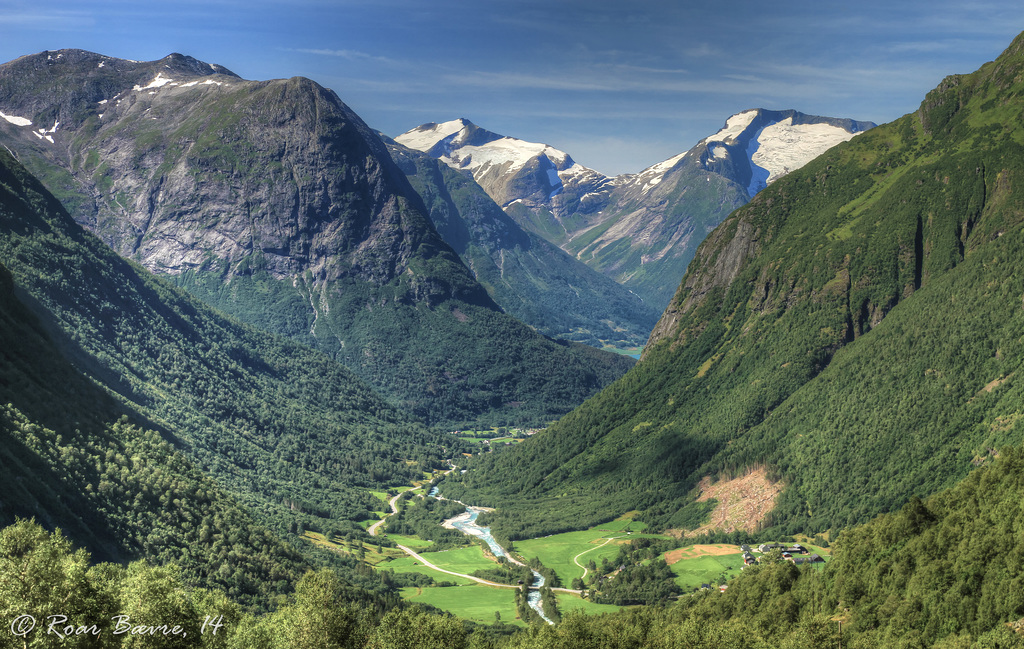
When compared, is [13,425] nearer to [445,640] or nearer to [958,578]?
[445,640]

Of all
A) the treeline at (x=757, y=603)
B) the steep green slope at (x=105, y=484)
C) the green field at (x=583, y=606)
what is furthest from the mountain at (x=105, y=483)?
the green field at (x=583, y=606)

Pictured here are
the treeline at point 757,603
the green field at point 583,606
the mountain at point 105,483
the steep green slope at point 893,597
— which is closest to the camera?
the treeline at point 757,603

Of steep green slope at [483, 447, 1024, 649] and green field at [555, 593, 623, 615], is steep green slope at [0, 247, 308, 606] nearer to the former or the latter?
green field at [555, 593, 623, 615]

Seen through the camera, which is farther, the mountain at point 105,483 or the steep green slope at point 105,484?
the steep green slope at point 105,484

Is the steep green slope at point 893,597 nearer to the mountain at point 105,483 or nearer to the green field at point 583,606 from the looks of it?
the green field at point 583,606

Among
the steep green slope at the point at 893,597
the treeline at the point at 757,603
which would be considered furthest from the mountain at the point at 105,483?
the steep green slope at the point at 893,597

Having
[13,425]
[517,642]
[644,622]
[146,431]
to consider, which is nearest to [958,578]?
[644,622]

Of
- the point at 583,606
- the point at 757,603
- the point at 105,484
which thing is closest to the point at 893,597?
the point at 757,603

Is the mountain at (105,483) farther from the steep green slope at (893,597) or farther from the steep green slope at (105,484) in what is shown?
the steep green slope at (893,597)

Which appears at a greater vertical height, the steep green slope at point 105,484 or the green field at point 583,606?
the steep green slope at point 105,484

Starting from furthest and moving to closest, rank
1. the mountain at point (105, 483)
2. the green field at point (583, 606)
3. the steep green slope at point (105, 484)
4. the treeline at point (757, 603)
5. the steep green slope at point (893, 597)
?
the green field at point (583, 606)
the steep green slope at point (105, 484)
the mountain at point (105, 483)
the steep green slope at point (893, 597)
the treeline at point (757, 603)

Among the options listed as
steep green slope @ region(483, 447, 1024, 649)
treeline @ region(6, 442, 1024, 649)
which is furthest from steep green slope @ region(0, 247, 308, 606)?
steep green slope @ region(483, 447, 1024, 649)
